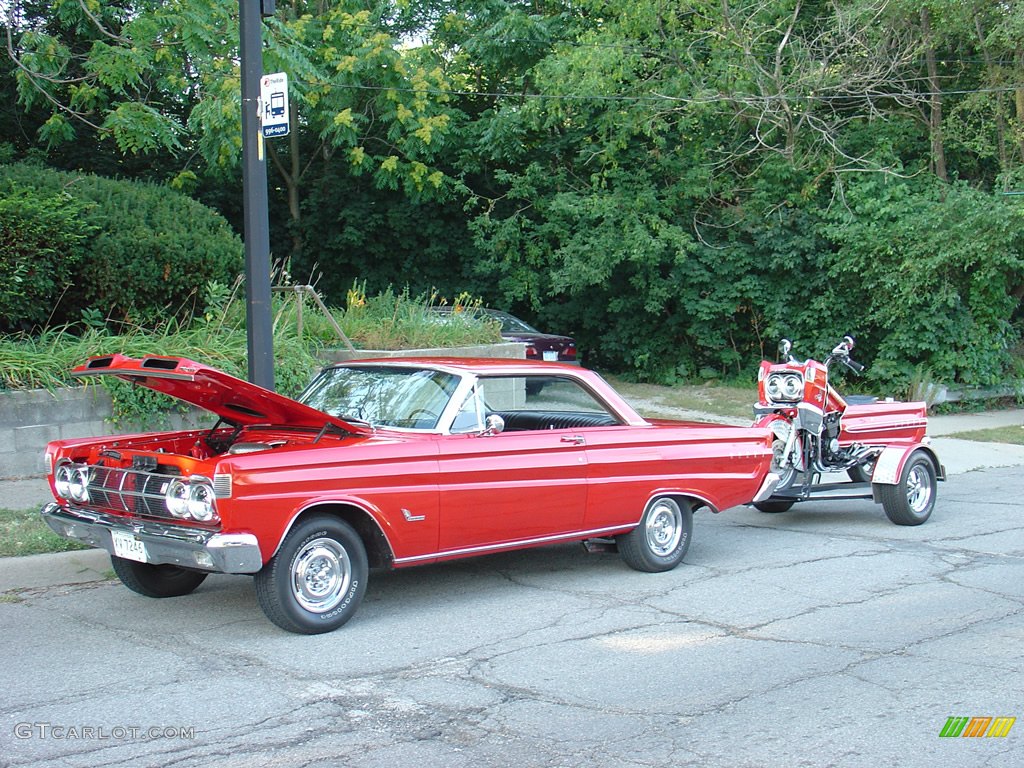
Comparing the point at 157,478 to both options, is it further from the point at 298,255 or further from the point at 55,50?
the point at 298,255

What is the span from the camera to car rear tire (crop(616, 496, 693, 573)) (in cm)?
792

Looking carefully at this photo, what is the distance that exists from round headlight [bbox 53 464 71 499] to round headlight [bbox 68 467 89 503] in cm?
2

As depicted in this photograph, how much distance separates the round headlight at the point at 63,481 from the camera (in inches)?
268

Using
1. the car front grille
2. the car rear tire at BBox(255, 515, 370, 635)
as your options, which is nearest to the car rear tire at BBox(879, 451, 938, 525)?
the car rear tire at BBox(255, 515, 370, 635)

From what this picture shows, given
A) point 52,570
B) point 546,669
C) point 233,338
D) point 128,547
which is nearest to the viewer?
point 546,669

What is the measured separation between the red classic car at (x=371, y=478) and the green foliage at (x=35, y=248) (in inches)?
178

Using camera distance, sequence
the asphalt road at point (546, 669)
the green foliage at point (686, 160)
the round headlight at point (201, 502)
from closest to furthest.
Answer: the asphalt road at point (546, 669)
the round headlight at point (201, 502)
the green foliage at point (686, 160)

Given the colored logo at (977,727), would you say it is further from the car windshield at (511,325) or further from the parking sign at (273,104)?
the car windshield at (511,325)

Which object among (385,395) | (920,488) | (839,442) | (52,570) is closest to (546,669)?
(385,395)

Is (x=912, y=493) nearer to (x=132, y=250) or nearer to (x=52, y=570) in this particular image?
(x=52, y=570)

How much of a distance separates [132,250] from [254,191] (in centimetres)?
330

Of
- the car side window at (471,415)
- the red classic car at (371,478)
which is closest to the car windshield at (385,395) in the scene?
the red classic car at (371,478)

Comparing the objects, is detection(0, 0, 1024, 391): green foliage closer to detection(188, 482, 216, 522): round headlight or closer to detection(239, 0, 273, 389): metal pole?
detection(239, 0, 273, 389): metal pole

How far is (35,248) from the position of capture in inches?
429
